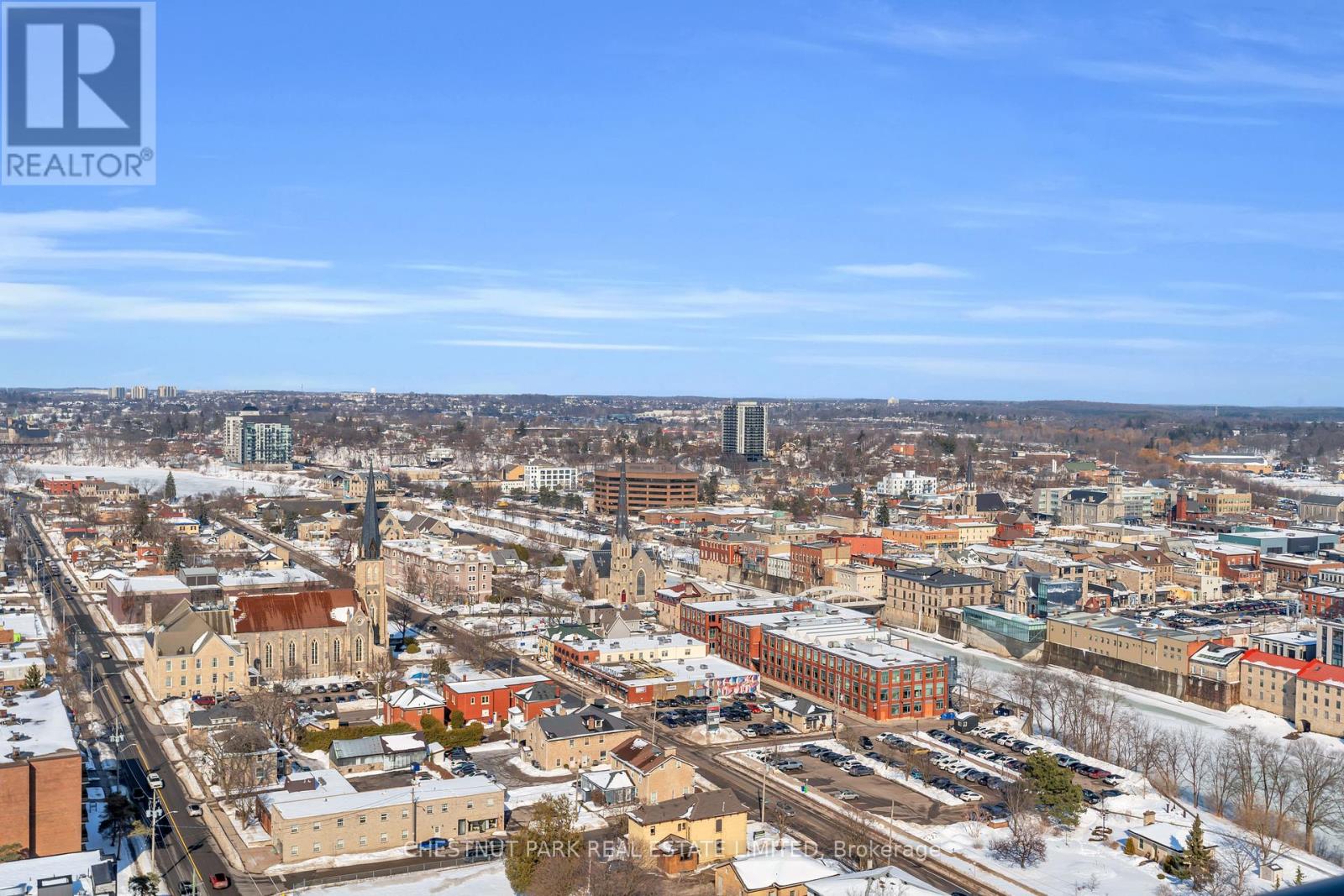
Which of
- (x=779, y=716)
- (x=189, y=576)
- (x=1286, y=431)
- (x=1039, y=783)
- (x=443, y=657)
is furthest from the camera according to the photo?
(x=1286, y=431)

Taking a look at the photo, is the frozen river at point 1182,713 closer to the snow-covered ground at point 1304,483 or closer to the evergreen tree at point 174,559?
the evergreen tree at point 174,559

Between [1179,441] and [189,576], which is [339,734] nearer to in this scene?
[189,576]

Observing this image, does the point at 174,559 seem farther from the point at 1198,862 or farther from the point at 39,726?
the point at 1198,862

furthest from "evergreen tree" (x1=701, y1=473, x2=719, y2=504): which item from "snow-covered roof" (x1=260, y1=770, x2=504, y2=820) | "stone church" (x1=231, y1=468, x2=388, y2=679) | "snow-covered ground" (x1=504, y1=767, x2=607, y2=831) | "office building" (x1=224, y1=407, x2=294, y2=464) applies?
"snow-covered roof" (x1=260, y1=770, x2=504, y2=820)

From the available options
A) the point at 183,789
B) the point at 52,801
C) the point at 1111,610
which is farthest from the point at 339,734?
the point at 1111,610

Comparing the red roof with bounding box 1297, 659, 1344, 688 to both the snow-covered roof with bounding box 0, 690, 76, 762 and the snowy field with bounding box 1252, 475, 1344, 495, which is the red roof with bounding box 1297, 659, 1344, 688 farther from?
the snowy field with bounding box 1252, 475, 1344, 495

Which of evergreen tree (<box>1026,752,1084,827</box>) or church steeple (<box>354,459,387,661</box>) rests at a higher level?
church steeple (<box>354,459,387,661</box>)

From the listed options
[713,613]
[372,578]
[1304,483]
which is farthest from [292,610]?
[1304,483]
